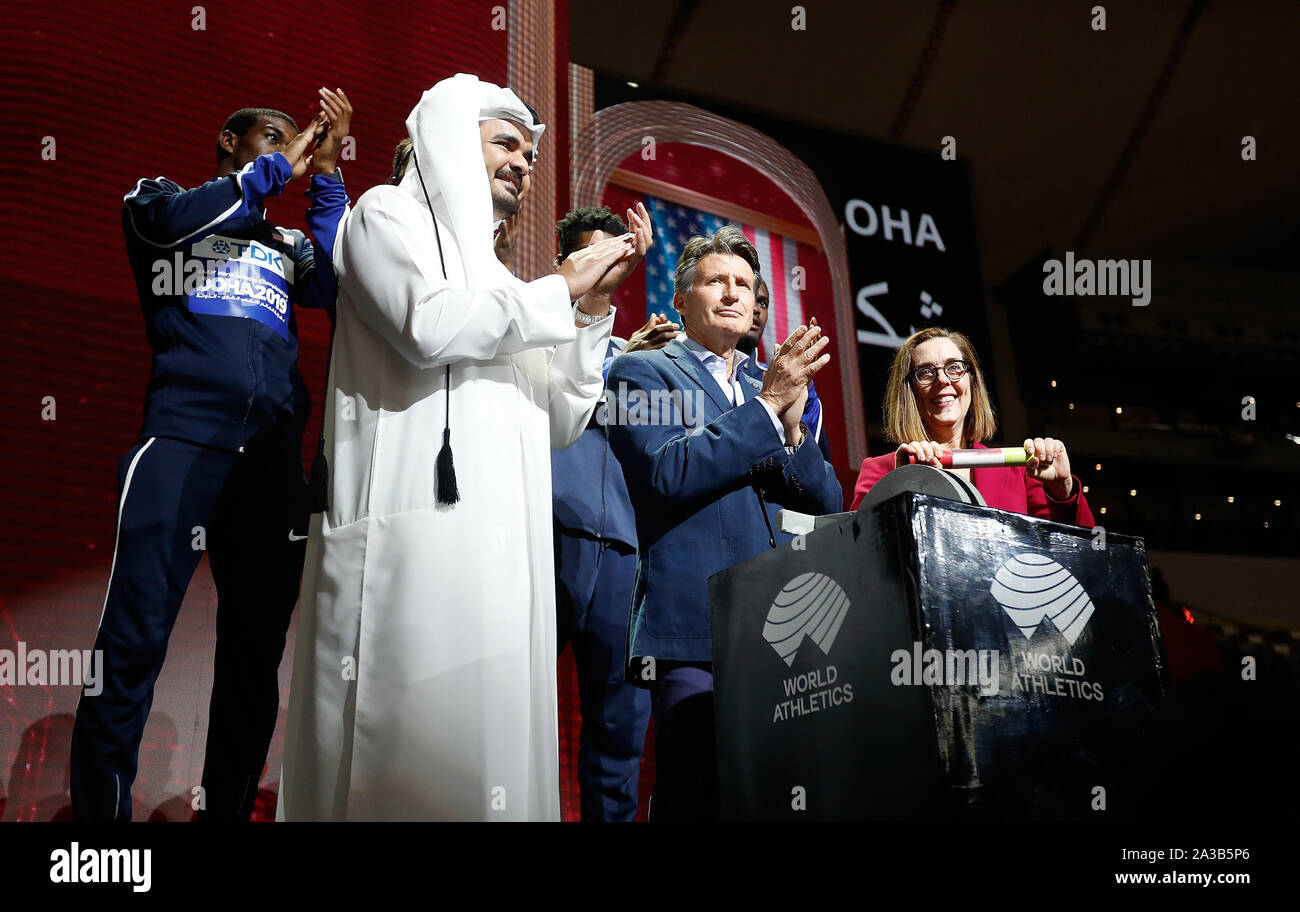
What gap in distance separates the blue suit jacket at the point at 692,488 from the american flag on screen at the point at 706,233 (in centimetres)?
218

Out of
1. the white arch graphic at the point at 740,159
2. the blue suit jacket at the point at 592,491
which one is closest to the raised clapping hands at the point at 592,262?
the blue suit jacket at the point at 592,491

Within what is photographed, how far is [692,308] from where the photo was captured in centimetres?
247

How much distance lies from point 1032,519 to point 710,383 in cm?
84

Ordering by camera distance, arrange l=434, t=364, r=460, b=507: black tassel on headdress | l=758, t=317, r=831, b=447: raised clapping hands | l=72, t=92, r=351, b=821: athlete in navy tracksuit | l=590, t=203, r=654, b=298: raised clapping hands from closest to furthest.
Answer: l=434, t=364, r=460, b=507: black tassel on headdress → l=590, t=203, r=654, b=298: raised clapping hands → l=758, t=317, r=831, b=447: raised clapping hands → l=72, t=92, r=351, b=821: athlete in navy tracksuit

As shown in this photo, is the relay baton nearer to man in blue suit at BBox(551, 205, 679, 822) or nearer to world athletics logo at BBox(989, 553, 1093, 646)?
world athletics logo at BBox(989, 553, 1093, 646)

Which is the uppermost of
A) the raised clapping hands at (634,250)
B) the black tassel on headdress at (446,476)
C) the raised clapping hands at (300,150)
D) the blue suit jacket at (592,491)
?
the raised clapping hands at (300,150)

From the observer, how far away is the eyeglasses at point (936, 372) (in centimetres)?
256

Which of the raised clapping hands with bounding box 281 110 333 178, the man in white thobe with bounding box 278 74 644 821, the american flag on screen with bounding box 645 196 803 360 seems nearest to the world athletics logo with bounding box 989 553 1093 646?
the man in white thobe with bounding box 278 74 644 821

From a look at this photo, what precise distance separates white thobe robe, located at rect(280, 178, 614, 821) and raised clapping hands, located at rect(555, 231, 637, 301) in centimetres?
5

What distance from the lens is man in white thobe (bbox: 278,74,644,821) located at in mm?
1657

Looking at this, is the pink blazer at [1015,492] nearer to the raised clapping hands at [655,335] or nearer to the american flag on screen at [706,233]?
the raised clapping hands at [655,335]

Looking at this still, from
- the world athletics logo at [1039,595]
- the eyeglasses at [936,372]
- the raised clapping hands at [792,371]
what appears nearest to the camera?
the world athletics logo at [1039,595]
